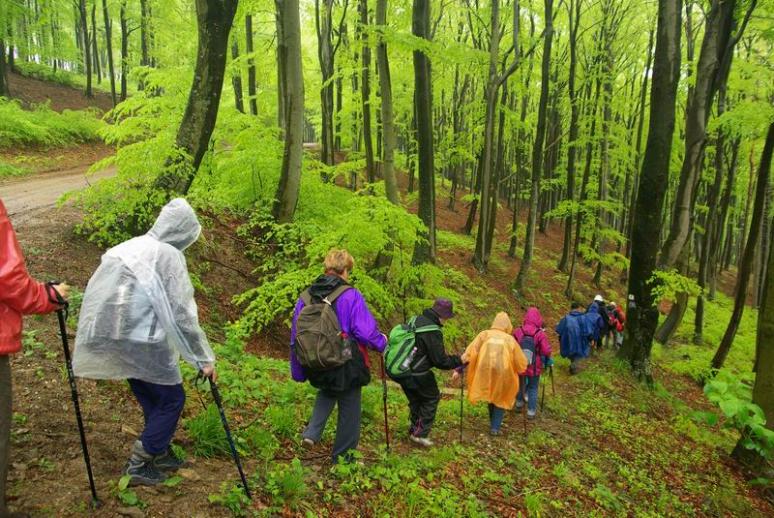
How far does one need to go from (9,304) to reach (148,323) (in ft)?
2.32

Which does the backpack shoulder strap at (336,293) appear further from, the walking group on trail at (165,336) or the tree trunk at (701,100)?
the tree trunk at (701,100)

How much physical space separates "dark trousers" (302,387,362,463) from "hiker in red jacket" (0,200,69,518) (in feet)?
7.41

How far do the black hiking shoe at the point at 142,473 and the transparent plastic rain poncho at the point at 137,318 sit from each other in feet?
2.31

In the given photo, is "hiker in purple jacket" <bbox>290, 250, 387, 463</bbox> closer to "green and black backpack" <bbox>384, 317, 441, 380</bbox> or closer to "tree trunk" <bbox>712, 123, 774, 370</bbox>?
"green and black backpack" <bbox>384, 317, 441, 380</bbox>

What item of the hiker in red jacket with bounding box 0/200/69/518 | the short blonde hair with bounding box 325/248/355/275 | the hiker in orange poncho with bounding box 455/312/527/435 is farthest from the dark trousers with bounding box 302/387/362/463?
the hiker in red jacket with bounding box 0/200/69/518

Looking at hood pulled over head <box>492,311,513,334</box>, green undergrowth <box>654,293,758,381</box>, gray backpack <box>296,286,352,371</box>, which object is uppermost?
gray backpack <box>296,286,352,371</box>

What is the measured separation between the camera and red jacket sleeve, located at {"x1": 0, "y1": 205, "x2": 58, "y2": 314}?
245cm

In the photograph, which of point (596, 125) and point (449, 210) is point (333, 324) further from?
point (449, 210)

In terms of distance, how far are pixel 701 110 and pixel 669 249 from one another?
306cm

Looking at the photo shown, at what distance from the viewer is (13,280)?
2.48 metres

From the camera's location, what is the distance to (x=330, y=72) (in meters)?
16.6

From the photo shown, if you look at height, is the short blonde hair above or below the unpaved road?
below

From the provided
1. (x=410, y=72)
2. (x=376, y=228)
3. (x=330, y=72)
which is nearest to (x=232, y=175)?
A: (x=376, y=228)

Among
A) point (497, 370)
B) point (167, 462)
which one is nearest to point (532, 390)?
point (497, 370)
